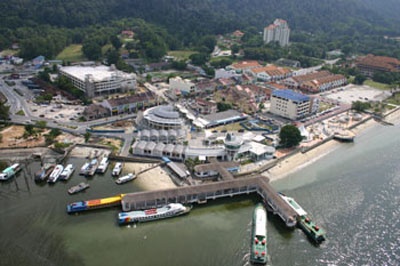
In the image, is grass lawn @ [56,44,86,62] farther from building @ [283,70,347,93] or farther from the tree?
the tree

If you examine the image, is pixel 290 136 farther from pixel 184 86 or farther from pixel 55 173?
pixel 55 173

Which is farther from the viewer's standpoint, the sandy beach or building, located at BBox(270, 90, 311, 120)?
building, located at BBox(270, 90, 311, 120)

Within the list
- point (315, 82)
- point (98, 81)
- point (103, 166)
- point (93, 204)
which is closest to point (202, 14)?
point (315, 82)

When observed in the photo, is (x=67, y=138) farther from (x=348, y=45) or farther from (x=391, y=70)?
(x=348, y=45)

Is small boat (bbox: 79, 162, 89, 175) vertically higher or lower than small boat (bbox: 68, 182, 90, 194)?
higher

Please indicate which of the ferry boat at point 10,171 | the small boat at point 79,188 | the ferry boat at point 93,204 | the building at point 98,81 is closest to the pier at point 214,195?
the ferry boat at point 93,204

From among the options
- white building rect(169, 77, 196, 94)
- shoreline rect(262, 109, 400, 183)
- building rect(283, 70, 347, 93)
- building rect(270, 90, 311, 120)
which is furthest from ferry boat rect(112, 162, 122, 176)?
building rect(283, 70, 347, 93)

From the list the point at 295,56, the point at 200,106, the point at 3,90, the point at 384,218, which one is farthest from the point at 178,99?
the point at 295,56
